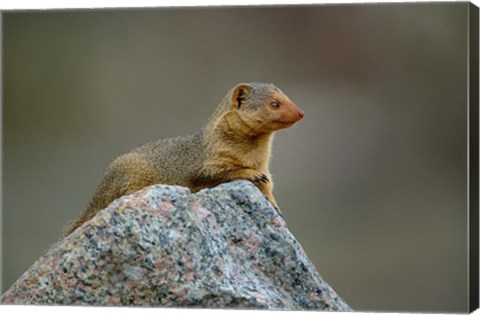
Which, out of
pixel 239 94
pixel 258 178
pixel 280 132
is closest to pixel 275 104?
pixel 239 94

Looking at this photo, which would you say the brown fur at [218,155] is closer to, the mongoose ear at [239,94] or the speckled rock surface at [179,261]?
the mongoose ear at [239,94]

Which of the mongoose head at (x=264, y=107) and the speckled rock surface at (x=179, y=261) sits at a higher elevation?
the mongoose head at (x=264, y=107)

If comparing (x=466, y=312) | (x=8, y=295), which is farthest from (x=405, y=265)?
(x=8, y=295)

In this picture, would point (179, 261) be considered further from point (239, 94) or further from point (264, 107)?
point (239, 94)

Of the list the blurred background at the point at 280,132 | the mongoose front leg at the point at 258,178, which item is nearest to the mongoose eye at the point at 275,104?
the mongoose front leg at the point at 258,178

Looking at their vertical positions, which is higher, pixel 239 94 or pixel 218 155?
pixel 239 94

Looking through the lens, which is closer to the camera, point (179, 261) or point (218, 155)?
point (179, 261)

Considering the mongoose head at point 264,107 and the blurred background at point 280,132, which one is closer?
the mongoose head at point 264,107
